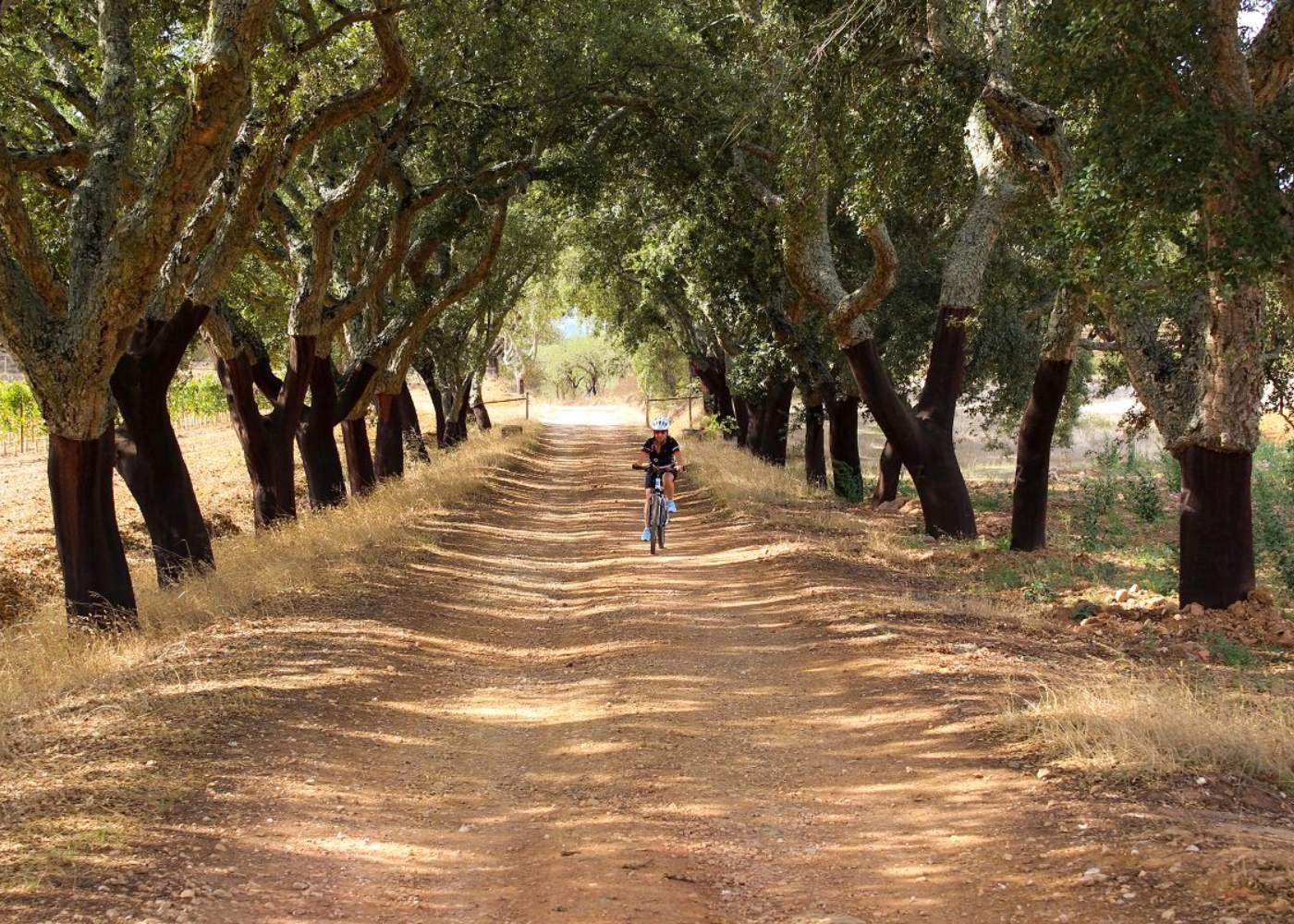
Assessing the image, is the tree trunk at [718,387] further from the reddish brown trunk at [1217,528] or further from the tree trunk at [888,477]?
the reddish brown trunk at [1217,528]

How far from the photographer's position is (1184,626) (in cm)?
1053

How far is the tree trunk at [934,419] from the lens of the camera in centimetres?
1570

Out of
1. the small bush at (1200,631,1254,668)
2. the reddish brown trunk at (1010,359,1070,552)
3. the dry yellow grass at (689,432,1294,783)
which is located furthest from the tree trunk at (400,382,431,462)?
the small bush at (1200,631,1254,668)

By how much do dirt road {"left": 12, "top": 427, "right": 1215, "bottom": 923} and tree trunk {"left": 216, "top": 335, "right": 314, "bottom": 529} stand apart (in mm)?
5892

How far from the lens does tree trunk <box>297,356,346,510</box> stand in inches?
713

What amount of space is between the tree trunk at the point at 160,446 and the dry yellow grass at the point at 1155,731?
8.76 m

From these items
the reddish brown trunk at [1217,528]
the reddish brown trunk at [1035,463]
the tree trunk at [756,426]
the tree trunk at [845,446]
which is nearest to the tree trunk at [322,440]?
the tree trunk at [845,446]

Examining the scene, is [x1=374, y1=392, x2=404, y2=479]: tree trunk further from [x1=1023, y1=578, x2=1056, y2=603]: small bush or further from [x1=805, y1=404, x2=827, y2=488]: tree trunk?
[x1=1023, y1=578, x2=1056, y2=603]: small bush

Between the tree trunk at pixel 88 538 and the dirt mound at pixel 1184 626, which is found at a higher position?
the tree trunk at pixel 88 538

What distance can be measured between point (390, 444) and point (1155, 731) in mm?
19020

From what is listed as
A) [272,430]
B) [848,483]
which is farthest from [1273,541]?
[272,430]

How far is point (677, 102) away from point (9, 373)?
158 feet

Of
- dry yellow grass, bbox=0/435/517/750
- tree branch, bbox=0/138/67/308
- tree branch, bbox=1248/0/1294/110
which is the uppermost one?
tree branch, bbox=1248/0/1294/110

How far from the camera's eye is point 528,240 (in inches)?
1177
